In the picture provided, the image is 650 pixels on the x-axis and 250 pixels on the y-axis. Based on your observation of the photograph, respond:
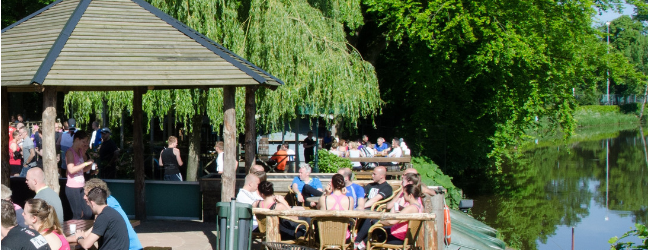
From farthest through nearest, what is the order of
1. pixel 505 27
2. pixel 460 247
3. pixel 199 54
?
1. pixel 505 27
2. pixel 460 247
3. pixel 199 54

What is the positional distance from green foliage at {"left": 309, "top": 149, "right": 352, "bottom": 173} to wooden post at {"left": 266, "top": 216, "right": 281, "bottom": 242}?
751cm

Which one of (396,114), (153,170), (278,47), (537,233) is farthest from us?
(396,114)

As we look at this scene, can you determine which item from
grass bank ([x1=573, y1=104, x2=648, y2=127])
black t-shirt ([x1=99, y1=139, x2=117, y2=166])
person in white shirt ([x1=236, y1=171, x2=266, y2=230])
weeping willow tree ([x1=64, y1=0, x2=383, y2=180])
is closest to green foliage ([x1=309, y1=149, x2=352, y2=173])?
weeping willow tree ([x1=64, y1=0, x2=383, y2=180])

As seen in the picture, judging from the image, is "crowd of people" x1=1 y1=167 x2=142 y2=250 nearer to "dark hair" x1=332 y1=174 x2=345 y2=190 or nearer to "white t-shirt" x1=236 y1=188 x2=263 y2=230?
"white t-shirt" x1=236 y1=188 x2=263 y2=230

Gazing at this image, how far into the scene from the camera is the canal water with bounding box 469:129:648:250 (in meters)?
18.5

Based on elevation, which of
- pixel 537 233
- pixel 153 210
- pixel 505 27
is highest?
pixel 505 27

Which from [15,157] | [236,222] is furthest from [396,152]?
[236,222]

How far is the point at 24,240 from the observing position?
5.11 metres

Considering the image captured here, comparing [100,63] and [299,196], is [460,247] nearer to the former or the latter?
[299,196]

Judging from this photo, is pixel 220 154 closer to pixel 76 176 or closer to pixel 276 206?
Result: pixel 76 176

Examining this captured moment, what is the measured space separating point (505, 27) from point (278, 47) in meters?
8.42

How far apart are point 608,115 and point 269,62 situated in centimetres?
6744

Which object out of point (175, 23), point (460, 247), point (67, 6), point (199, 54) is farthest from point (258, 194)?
point (460, 247)

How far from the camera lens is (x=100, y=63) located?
28.2ft
